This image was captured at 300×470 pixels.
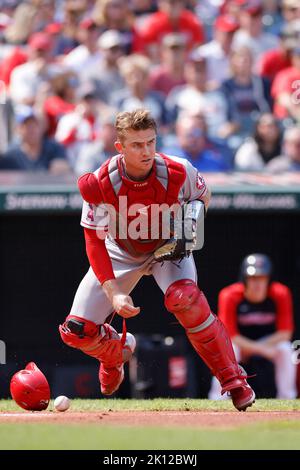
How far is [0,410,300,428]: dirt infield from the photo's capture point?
6.02 metres

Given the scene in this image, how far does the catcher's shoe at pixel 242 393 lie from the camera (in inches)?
251

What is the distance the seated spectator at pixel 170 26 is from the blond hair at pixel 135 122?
642 cm

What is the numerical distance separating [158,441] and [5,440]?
2.55 ft

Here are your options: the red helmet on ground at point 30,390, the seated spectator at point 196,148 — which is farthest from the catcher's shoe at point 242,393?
the seated spectator at point 196,148

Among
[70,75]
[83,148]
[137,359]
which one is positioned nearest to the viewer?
[137,359]

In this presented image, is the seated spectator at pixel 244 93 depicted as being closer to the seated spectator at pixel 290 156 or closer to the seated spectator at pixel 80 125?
the seated spectator at pixel 290 156

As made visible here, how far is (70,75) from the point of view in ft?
38.8

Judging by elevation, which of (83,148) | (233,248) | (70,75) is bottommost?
(233,248)

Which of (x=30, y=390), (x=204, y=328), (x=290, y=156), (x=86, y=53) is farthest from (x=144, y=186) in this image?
(x=86, y=53)

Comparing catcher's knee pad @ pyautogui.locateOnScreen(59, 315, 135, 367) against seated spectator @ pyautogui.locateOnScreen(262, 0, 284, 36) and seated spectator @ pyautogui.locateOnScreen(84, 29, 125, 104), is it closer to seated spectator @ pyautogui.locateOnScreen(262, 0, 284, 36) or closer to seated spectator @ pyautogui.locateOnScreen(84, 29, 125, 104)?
seated spectator @ pyautogui.locateOnScreen(84, 29, 125, 104)

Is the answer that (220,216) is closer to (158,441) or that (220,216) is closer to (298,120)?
(298,120)

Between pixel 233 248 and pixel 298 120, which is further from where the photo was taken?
pixel 298 120

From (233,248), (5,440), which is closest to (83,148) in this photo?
(233,248)

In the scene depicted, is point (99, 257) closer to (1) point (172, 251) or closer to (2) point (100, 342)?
(1) point (172, 251)
